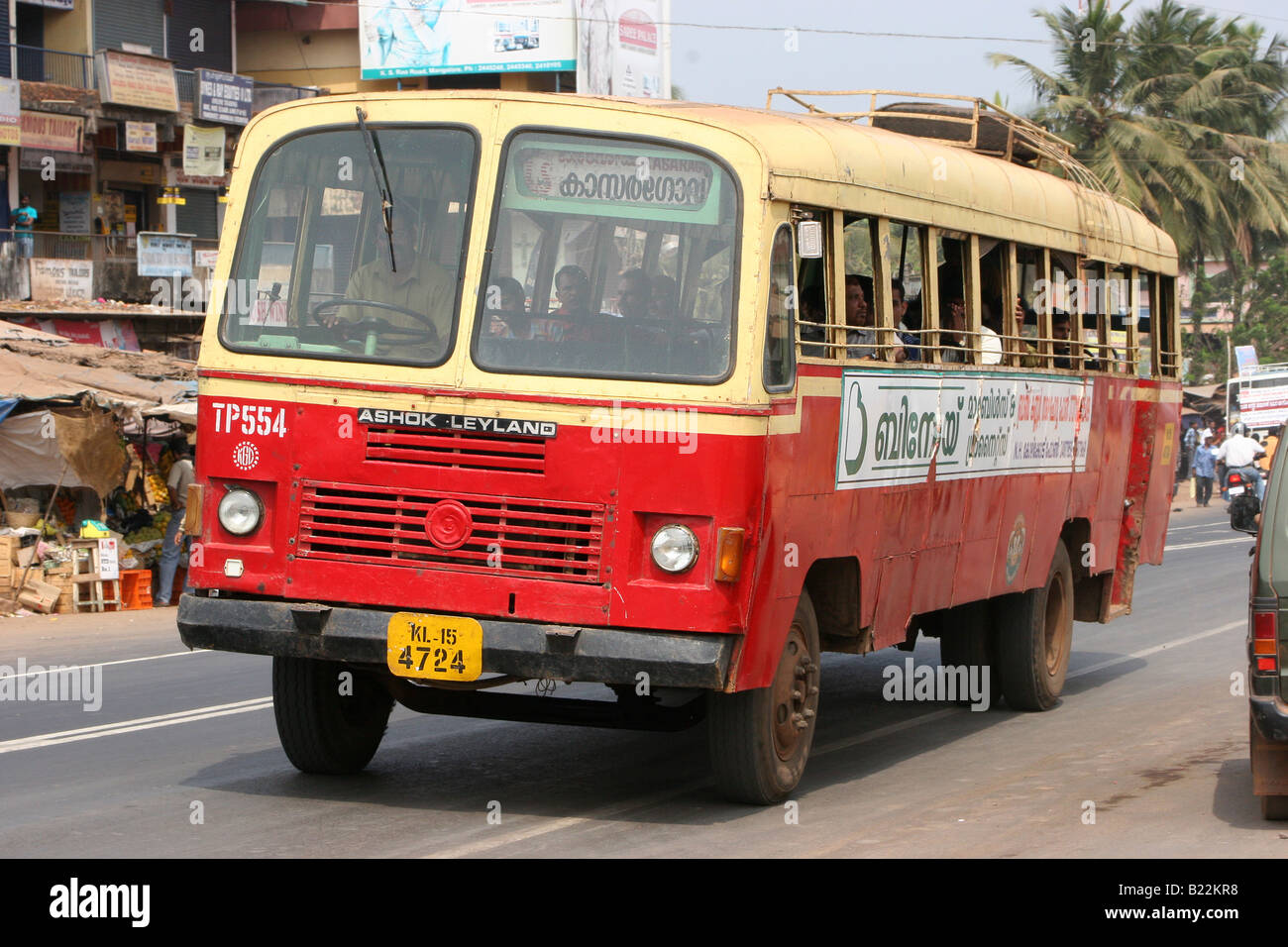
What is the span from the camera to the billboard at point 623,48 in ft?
141

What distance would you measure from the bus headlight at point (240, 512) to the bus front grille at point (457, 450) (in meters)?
0.55

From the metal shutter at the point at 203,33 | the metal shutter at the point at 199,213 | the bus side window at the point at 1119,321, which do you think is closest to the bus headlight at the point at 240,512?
the bus side window at the point at 1119,321

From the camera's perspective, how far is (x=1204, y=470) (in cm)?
3838

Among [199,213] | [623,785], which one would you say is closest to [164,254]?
[199,213]

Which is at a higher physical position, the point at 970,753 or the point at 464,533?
the point at 464,533

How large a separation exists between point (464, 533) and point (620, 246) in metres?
1.32

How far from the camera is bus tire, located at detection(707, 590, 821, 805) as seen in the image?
7.39 meters

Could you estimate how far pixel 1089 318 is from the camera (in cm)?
1176

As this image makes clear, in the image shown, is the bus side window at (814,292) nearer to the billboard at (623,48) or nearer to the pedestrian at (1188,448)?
the billboard at (623,48)

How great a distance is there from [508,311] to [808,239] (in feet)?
4.18

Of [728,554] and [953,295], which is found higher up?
[953,295]

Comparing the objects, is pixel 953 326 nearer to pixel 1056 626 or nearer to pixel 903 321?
pixel 903 321
